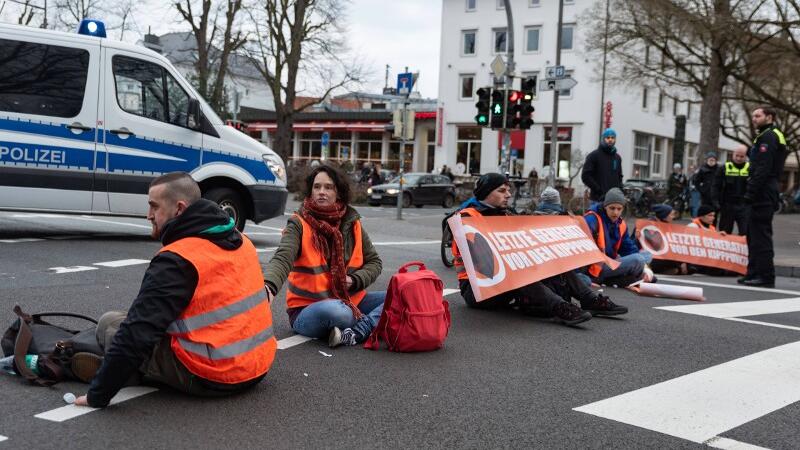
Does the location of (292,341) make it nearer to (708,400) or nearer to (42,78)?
(708,400)

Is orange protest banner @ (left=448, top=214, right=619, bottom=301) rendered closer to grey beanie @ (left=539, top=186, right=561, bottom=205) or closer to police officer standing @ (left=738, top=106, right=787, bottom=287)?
grey beanie @ (left=539, top=186, right=561, bottom=205)

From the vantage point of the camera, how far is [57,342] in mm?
4285

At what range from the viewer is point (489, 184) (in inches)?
289

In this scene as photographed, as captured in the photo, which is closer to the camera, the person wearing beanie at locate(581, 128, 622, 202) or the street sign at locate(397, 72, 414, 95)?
the person wearing beanie at locate(581, 128, 622, 202)

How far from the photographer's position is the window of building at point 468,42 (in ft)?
181

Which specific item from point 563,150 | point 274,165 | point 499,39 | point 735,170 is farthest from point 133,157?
point 499,39

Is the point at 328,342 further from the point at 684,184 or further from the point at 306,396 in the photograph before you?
the point at 684,184

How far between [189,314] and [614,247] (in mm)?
6256

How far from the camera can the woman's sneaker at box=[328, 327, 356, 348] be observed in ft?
18.0

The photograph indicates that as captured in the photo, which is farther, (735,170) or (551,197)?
(735,170)

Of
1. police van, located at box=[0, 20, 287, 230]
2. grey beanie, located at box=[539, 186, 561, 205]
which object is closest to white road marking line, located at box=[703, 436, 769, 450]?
grey beanie, located at box=[539, 186, 561, 205]

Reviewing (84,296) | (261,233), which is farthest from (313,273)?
(261,233)

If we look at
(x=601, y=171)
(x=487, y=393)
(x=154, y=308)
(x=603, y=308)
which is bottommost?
(x=487, y=393)

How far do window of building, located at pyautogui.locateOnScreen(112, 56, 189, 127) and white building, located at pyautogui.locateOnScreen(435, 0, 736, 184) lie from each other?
40.2 metres
